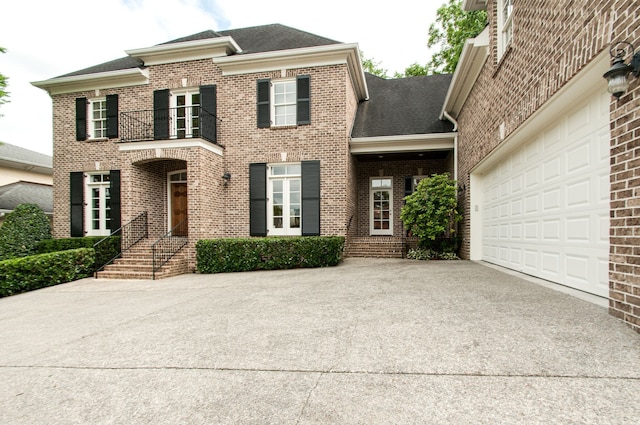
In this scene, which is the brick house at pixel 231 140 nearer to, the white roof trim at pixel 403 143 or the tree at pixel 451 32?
the white roof trim at pixel 403 143

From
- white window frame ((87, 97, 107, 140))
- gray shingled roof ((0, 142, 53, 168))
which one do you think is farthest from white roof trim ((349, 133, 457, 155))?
gray shingled roof ((0, 142, 53, 168))

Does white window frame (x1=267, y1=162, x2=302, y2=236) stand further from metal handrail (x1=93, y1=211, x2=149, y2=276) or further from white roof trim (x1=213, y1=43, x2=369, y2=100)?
metal handrail (x1=93, y1=211, x2=149, y2=276)

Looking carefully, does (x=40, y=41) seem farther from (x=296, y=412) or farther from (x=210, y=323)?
(x=296, y=412)

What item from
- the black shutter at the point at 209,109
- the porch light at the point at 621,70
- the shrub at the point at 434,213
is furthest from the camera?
the black shutter at the point at 209,109

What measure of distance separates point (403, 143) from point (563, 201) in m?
6.38

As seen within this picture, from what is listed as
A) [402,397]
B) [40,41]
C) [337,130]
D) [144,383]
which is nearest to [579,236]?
[402,397]

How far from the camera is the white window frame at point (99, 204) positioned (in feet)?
36.5

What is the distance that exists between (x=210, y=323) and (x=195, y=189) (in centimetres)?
619

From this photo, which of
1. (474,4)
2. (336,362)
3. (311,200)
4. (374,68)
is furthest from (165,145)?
(374,68)

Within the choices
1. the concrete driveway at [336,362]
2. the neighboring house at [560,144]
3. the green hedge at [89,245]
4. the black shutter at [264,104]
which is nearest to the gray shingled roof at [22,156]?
the green hedge at [89,245]

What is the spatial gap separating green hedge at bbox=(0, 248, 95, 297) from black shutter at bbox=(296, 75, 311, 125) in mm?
7346

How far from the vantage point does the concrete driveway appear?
1739 mm

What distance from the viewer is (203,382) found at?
7.04 ft

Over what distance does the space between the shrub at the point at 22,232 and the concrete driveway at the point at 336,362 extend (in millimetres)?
7982
